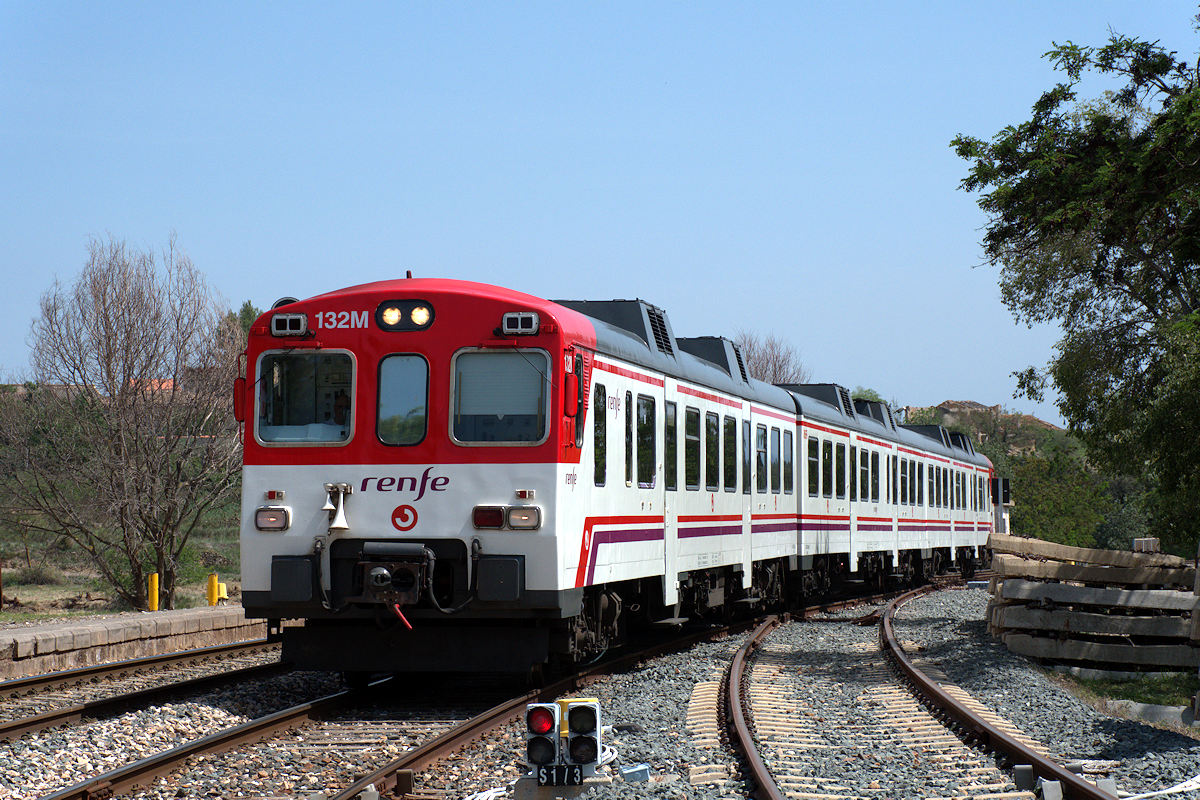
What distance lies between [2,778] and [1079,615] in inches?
405

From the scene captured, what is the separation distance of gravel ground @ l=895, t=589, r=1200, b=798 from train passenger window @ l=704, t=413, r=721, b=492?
9.28 feet

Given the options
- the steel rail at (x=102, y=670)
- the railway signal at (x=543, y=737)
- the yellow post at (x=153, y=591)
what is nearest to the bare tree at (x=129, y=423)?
the yellow post at (x=153, y=591)

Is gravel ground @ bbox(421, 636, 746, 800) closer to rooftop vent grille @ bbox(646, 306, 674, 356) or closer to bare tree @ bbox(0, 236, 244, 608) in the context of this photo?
rooftop vent grille @ bbox(646, 306, 674, 356)

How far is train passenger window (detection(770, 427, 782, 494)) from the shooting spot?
17.1 metres

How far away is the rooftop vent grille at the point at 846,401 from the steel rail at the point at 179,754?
46.5 feet

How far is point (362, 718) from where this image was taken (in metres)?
9.29

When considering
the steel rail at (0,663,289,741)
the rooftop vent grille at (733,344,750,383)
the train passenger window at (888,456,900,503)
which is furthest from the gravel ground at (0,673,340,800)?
the train passenger window at (888,456,900,503)

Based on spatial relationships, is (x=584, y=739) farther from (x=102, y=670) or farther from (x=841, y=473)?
(x=841, y=473)

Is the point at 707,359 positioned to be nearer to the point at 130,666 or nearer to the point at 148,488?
the point at 130,666

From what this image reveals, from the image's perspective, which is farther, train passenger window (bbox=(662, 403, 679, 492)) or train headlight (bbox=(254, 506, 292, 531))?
train passenger window (bbox=(662, 403, 679, 492))

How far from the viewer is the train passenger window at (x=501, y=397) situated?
9.55 meters

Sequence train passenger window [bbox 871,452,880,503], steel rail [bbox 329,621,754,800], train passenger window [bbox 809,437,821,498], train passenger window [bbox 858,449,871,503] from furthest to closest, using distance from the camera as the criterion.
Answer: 1. train passenger window [bbox 871,452,880,503]
2. train passenger window [bbox 858,449,871,503]
3. train passenger window [bbox 809,437,821,498]
4. steel rail [bbox 329,621,754,800]

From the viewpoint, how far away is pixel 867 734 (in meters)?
8.75

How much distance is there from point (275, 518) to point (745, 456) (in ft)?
24.2
